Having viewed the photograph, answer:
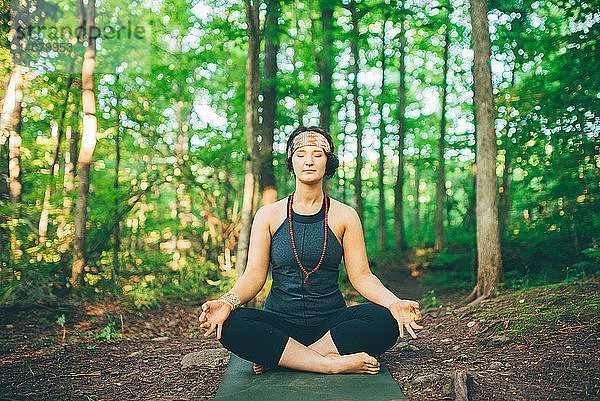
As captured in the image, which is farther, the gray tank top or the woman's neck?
the woman's neck

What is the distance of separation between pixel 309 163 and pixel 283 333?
1191mm

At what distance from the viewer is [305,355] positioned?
2.66 meters

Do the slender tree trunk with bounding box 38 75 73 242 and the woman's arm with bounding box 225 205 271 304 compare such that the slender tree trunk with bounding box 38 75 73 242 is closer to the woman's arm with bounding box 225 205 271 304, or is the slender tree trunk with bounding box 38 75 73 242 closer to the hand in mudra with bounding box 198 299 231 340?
the woman's arm with bounding box 225 205 271 304

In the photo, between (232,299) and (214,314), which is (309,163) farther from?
(214,314)

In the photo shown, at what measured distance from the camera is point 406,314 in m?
2.58

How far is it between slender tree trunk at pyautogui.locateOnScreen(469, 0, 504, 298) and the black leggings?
278cm

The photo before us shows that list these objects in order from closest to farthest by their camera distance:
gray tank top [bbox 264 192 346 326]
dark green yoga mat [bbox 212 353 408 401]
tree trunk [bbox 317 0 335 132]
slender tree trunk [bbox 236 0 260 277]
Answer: dark green yoga mat [bbox 212 353 408 401] → gray tank top [bbox 264 192 346 326] → slender tree trunk [bbox 236 0 260 277] → tree trunk [bbox 317 0 335 132]

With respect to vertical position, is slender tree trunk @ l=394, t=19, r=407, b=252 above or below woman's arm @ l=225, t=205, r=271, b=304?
above

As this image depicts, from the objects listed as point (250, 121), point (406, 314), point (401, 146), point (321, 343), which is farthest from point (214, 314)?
point (401, 146)

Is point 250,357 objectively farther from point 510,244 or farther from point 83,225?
point 510,244

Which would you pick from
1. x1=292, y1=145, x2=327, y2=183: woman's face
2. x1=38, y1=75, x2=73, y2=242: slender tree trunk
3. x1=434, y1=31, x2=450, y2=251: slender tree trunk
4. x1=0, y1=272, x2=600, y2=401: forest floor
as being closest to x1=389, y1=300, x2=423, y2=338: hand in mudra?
x1=0, y1=272, x2=600, y2=401: forest floor

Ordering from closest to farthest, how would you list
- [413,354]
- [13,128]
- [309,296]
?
[309,296] → [413,354] → [13,128]

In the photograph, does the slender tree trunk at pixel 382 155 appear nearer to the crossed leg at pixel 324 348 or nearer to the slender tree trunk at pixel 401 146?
the slender tree trunk at pixel 401 146

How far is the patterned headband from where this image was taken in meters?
3.04
